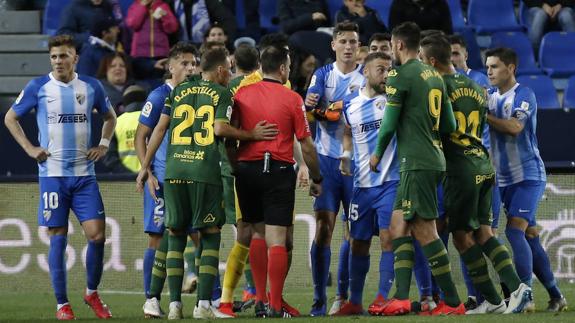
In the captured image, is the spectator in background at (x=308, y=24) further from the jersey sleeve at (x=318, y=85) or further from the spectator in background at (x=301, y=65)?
the jersey sleeve at (x=318, y=85)

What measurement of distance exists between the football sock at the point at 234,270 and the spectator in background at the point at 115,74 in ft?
18.1

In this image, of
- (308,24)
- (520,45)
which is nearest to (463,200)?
(308,24)

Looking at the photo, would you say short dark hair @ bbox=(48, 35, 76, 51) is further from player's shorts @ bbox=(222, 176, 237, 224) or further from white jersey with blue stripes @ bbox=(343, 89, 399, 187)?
white jersey with blue stripes @ bbox=(343, 89, 399, 187)

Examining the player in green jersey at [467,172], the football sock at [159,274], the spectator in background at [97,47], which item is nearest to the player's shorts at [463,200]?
the player in green jersey at [467,172]

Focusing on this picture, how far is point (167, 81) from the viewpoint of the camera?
39.1 feet

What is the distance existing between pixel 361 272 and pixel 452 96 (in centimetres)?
164

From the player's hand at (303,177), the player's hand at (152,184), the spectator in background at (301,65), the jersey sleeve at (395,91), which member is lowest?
the player's hand at (152,184)

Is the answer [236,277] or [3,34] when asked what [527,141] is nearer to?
[236,277]

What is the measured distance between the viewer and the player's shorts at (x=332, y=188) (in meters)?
11.7

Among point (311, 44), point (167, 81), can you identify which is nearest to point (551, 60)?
point (311, 44)

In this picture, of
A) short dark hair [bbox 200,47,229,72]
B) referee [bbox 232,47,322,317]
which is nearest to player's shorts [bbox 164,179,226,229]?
referee [bbox 232,47,322,317]

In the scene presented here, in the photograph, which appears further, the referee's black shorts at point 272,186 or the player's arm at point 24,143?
the player's arm at point 24,143

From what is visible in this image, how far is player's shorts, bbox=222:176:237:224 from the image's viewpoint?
38.4ft

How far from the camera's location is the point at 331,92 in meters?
12.0
